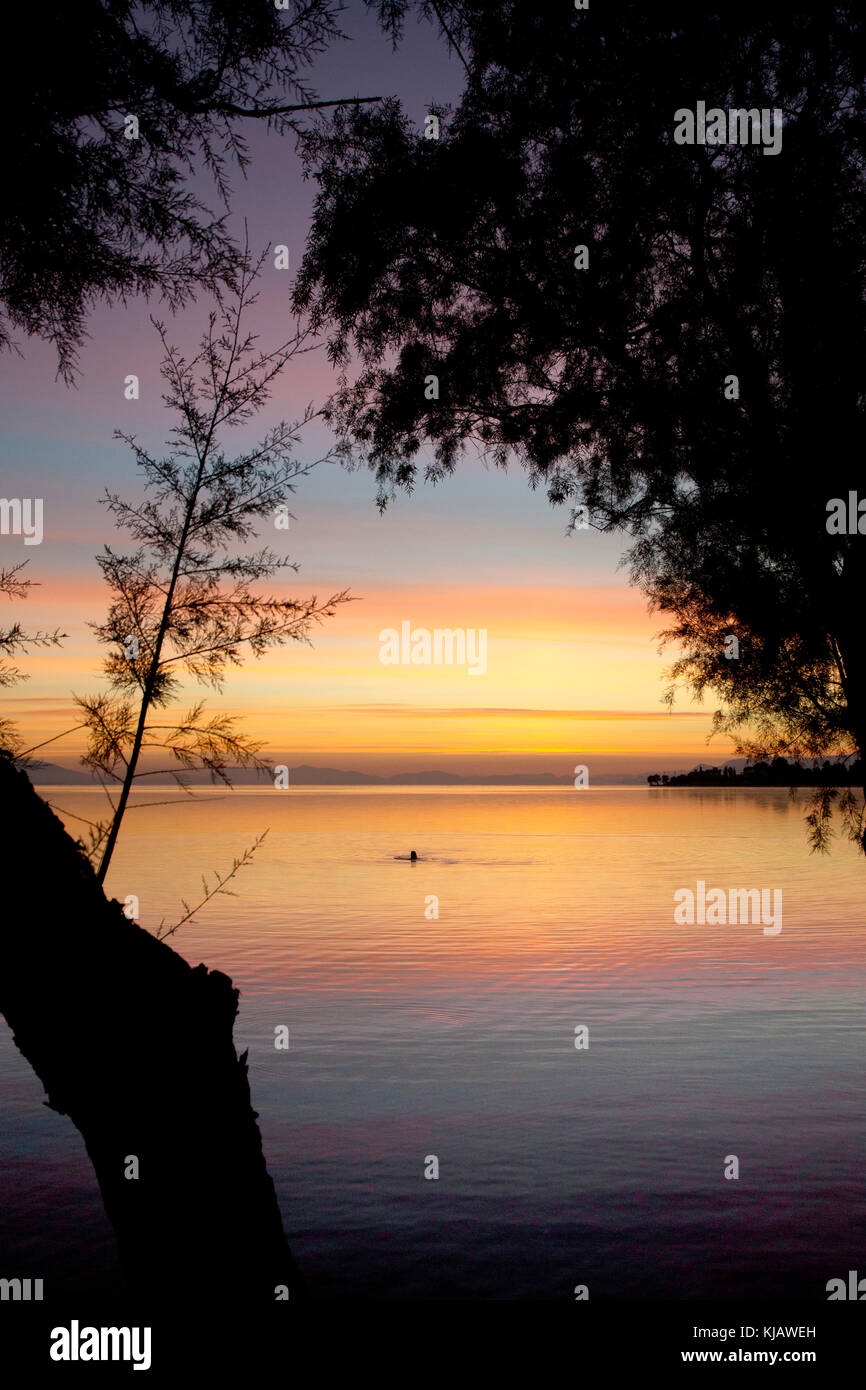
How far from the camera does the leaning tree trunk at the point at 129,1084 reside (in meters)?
3.72

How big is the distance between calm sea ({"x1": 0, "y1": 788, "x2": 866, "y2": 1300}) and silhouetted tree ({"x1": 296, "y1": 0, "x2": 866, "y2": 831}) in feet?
13.4

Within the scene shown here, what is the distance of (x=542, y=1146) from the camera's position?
1483 cm

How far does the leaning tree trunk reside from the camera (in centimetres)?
372

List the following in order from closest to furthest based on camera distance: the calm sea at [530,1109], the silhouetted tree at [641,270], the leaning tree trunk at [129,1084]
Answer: the leaning tree trunk at [129,1084] < the silhouetted tree at [641,270] < the calm sea at [530,1109]

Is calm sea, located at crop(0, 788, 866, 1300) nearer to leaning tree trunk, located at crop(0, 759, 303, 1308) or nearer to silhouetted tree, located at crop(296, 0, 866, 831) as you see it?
leaning tree trunk, located at crop(0, 759, 303, 1308)

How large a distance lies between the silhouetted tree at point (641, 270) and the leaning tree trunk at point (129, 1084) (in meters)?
4.86

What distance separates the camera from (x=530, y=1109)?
1670cm

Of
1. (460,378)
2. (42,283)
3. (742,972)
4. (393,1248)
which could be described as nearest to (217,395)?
(460,378)

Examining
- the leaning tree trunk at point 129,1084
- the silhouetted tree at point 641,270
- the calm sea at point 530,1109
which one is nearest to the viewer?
the leaning tree trunk at point 129,1084

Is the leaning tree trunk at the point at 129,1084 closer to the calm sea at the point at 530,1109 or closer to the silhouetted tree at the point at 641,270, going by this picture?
the calm sea at the point at 530,1109

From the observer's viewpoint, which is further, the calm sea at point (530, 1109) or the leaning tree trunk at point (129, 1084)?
the calm sea at point (530, 1109)

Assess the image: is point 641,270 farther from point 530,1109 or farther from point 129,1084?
point 530,1109

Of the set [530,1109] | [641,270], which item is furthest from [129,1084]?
[530,1109]

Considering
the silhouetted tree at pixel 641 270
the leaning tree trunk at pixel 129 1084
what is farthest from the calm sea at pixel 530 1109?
the silhouetted tree at pixel 641 270
